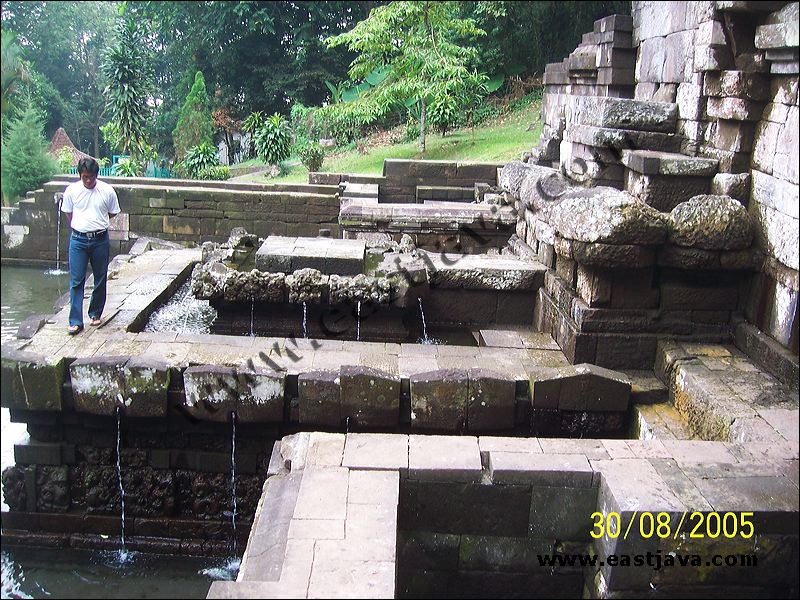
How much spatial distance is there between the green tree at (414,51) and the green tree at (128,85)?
4846 mm

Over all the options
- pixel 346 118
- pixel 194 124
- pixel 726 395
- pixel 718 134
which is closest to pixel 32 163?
pixel 346 118

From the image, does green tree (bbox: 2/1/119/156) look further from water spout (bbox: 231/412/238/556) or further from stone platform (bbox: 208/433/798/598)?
water spout (bbox: 231/412/238/556)

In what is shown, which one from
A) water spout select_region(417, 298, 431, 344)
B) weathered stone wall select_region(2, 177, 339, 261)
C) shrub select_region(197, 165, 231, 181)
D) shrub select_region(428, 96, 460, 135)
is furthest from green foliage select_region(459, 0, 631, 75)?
shrub select_region(197, 165, 231, 181)

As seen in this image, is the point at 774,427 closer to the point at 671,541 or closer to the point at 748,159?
the point at 671,541

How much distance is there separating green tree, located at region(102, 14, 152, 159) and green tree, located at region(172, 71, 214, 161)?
2591 millimetres

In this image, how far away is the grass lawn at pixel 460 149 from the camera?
55.8 ft

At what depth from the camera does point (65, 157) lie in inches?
731

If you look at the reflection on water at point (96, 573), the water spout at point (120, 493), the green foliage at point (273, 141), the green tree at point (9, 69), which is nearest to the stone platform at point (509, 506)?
the reflection on water at point (96, 573)

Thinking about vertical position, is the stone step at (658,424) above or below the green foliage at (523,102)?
below

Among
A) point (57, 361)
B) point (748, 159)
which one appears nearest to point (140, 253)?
point (57, 361)

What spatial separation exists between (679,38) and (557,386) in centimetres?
332

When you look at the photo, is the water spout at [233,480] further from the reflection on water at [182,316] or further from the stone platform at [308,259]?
the stone platform at [308,259]

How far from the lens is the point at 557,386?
196 inches

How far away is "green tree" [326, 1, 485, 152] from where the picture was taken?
35.1 ft
